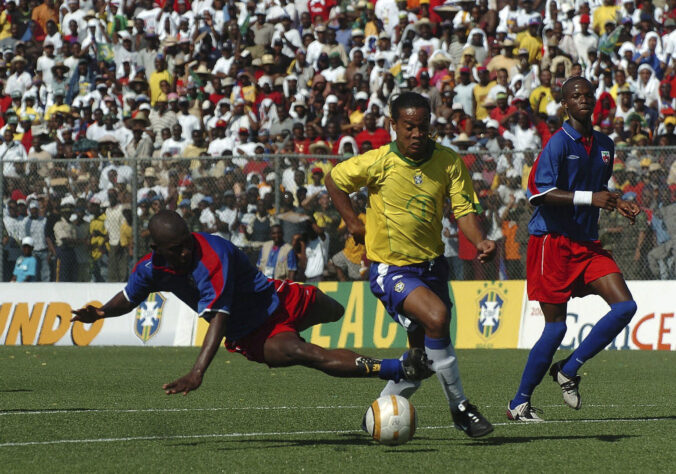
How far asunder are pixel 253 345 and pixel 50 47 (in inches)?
885

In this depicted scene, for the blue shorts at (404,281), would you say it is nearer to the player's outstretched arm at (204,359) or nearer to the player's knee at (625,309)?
the player's outstretched arm at (204,359)

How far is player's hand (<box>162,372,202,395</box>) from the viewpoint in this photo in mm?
6988

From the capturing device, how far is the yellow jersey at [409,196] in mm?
8211

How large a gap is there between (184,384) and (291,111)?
17.8 meters

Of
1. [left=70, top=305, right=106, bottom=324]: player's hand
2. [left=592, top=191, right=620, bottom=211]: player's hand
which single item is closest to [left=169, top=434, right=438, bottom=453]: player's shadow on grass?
[left=70, top=305, right=106, bottom=324]: player's hand

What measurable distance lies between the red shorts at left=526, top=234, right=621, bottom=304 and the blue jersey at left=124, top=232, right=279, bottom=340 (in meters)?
2.08

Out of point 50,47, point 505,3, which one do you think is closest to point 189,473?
point 505,3

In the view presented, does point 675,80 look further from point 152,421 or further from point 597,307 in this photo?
point 152,421

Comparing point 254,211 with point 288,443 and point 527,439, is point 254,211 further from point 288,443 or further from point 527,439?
point 527,439

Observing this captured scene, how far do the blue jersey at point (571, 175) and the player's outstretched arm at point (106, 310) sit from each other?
3004 mm

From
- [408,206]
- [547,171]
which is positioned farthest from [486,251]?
[547,171]

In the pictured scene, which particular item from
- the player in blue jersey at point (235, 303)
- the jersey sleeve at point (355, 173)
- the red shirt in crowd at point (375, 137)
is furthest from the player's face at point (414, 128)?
the red shirt in crowd at point (375, 137)

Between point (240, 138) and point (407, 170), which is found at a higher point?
point (407, 170)

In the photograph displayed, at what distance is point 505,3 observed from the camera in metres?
24.9
